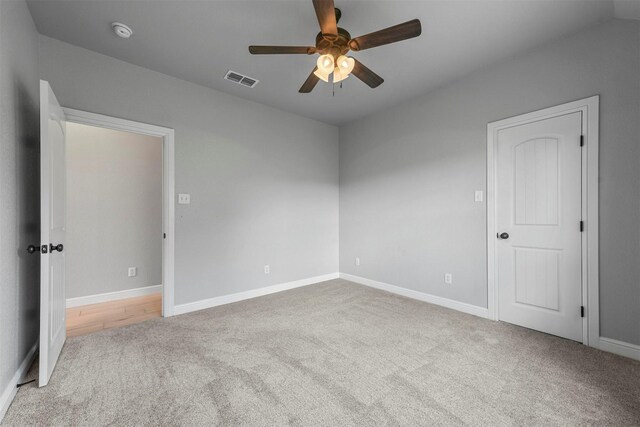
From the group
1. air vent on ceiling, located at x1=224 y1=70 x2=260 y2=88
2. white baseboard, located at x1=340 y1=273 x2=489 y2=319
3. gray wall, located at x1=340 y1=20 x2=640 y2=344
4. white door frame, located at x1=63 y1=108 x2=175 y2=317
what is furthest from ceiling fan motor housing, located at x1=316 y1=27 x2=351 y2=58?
white baseboard, located at x1=340 y1=273 x2=489 y2=319

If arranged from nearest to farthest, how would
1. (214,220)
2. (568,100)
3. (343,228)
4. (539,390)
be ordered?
(539,390)
(568,100)
(214,220)
(343,228)

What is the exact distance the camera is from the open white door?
1.77 meters

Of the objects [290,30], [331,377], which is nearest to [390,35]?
[290,30]

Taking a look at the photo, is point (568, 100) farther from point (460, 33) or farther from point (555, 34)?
point (460, 33)

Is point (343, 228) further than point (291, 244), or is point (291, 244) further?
point (343, 228)

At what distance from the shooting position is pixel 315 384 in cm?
179

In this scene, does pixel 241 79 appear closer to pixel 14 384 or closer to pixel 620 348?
pixel 14 384

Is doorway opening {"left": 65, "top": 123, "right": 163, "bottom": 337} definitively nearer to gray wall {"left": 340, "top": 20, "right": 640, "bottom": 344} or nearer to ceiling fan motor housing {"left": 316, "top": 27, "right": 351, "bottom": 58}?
gray wall {"left": 340, "top": 20, "right": 640, "bottom": 344}

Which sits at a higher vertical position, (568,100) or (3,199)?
(568,100)

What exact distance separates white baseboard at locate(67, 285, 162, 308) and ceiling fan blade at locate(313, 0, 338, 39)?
400 cm

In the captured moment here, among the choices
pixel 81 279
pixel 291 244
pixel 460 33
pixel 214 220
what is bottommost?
pixel 81 279

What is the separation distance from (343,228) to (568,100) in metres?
3.19

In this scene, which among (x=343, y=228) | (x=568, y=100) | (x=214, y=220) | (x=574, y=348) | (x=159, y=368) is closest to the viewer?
(x=159, y=368)

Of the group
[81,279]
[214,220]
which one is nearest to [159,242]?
[81,279]
